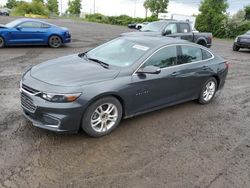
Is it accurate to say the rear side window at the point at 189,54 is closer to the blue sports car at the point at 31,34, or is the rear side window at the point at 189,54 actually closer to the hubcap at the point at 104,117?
the hubcap at the point at 104,117

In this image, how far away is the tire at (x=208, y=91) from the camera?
21.4ft

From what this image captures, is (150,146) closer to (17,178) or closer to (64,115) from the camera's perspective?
(64,115)

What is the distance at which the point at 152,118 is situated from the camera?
5.63m

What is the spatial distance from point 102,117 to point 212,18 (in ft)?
115

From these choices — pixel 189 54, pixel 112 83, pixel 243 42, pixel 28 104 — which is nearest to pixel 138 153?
pixel 112 83

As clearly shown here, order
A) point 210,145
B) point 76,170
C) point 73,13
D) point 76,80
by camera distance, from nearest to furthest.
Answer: point 76,170, point 76,80, point 210,145, point 73,13

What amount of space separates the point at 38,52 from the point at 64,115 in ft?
30.9

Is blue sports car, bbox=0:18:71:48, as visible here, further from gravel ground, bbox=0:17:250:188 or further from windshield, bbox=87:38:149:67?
windshield, bbox=87:38:149:67

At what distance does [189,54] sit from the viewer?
608 cm

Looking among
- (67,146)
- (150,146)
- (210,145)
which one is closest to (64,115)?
(67,146)

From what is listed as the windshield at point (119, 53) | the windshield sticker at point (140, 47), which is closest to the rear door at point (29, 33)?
the windshield at point (119, 53)

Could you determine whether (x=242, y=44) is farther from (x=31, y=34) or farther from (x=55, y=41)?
(x=31, y=34)

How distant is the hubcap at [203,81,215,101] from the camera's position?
662 cm

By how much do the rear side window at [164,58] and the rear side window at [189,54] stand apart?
0.18 m
